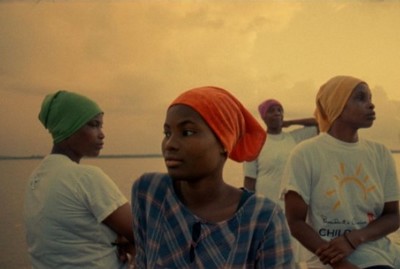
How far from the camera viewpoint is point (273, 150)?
4.80 meters

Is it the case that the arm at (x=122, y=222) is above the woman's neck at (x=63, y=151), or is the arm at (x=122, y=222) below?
below

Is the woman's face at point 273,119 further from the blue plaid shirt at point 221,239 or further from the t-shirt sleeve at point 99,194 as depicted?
the blue plaid shirt at point 221,239

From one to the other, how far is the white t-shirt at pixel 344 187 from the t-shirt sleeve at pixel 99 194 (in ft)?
2.69

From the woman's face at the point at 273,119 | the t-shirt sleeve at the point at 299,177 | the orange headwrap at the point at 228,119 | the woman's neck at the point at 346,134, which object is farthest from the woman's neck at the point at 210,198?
the woman's face at the point at 273,119

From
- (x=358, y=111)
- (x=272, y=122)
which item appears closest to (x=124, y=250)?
(x=358, y=111)

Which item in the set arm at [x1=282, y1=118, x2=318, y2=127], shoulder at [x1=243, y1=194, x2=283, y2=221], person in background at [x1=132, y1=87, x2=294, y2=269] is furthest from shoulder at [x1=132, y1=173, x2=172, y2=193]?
arm at [x1=282, y1=118, x2=318, y2=127]

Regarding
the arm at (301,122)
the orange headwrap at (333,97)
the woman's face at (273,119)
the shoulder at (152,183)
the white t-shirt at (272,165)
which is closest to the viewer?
the shoulder at (152,183)

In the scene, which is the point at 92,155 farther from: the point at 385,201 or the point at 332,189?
the point at 385,201

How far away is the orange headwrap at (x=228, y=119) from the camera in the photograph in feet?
5.50

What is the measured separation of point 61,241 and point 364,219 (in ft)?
4.52

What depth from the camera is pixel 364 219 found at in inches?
101

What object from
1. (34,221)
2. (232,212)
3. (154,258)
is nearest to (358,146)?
(232,212)

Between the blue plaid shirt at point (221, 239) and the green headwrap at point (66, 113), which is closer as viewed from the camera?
the blue plaid shirt at point (221, 239)

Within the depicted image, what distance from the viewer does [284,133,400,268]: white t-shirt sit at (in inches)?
99.5
